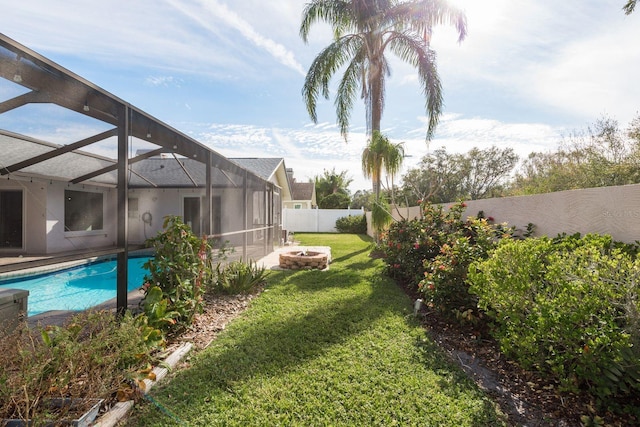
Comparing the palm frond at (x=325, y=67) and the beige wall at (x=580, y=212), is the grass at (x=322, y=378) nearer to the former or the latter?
the beige wall at (x=580, y=212)

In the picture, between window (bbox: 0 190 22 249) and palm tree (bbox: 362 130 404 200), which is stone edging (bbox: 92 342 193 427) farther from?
palm tree (bbox: 362 130 404 200)

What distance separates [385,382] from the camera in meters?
2.75

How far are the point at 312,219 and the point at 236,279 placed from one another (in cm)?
1736

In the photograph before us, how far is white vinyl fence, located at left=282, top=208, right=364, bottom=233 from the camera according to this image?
22.7 metres

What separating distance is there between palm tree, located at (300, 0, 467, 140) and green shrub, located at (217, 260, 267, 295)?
7.81 m

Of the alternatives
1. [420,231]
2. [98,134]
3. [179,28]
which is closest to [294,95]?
[179,28]

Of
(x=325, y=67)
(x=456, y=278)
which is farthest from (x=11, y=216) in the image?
(x=325, y=67)

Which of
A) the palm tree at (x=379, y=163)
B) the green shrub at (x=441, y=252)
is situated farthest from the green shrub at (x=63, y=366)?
the palm tree at (x=379, y=163)

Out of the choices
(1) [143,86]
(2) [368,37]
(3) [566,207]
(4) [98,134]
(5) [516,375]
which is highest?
(2) [368,37]

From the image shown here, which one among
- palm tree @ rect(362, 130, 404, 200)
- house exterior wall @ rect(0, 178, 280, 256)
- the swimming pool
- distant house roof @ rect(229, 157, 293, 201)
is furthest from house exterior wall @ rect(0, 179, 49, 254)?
palm tree @ rect(362, 130, 404, 200)

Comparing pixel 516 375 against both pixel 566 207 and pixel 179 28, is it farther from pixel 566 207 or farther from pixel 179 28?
pixel 179 28

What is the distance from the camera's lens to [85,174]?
8367 millimetres

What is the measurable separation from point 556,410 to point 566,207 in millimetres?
2751

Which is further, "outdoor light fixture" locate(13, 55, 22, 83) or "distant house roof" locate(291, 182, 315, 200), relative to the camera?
"distant house roof" locate(291, 182, 315, 200)
